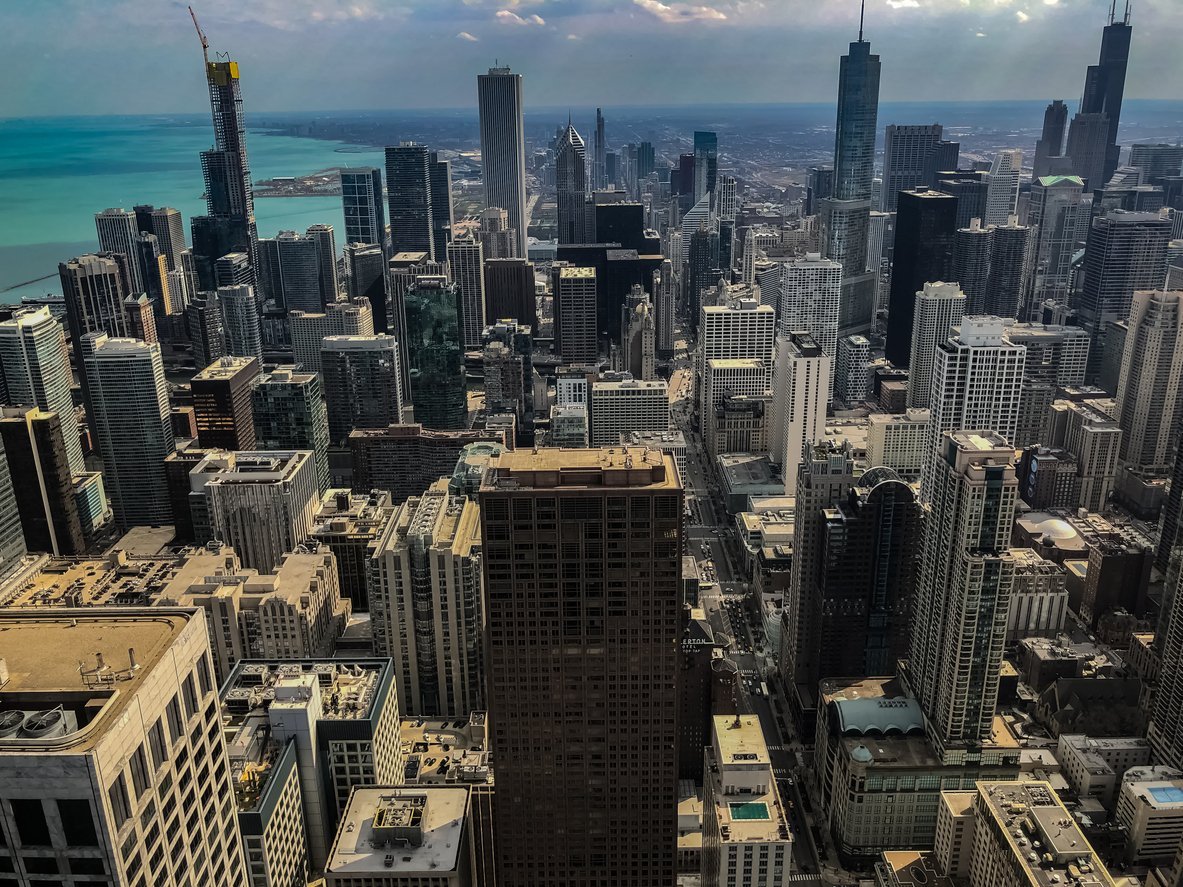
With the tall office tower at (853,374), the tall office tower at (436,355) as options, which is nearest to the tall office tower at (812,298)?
the tall office tower at (853,374)

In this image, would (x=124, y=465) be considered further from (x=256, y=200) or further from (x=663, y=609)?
(x=663, y=609)

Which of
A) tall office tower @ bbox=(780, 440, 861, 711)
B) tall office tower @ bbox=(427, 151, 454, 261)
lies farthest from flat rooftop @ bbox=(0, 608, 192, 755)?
tall office tower @ bbox=(427, 151, 454, 261)


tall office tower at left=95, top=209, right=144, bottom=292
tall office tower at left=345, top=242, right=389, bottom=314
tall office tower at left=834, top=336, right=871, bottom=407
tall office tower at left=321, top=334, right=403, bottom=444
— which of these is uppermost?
tall office tower at left=95, top=209, right=144, bottom=292

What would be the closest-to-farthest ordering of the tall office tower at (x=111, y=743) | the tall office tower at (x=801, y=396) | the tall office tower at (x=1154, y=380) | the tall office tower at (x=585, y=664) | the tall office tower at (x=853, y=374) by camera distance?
the tall office tower at (x=111, y=743), the tall office tower at (x=585, y=664), the tall office tower at (x=801, y=396), the tall office tower at (x=1154, y=380), the tall office tower at (x=853, y=374)

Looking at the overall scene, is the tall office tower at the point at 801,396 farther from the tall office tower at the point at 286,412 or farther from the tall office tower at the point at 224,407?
the tall office tower at the point at 224,407

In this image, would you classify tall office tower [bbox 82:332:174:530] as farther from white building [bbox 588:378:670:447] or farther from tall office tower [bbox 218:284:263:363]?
white building [bbox 588:378:670:447]

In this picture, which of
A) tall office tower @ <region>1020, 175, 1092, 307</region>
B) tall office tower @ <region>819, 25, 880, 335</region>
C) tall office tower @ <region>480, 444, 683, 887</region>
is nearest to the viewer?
tall office tower @ <region>480, 444, 683, 887</region>
